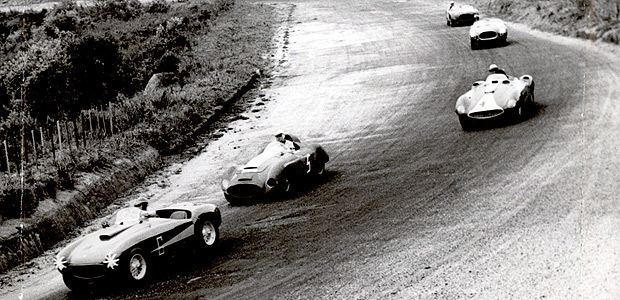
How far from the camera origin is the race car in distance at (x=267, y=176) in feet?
50.1

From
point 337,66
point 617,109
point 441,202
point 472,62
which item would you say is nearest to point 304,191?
point 441,202

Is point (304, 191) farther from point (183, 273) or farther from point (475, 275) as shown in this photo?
point (475, 275)

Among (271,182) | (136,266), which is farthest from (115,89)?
(136,266)

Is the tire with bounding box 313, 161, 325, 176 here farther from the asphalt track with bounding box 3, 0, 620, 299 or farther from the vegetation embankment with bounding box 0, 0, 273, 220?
the vegetation embankment with bounding box 0, 0, 273, 220

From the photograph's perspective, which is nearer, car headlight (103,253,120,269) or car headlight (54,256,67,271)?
car headlight (103,253,120,269)

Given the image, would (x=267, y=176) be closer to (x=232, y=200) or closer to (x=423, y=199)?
(x=232, y=200)

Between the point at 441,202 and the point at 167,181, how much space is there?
→ 7769 millimetres

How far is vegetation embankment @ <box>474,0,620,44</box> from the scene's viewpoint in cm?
2851

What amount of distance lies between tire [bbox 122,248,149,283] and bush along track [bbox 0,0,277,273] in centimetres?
356

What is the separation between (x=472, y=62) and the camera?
1104 inches

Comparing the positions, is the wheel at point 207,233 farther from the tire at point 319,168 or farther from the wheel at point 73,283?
the tire at point 319,168

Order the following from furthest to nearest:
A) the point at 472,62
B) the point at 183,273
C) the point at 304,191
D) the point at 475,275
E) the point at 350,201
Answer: the point at 472,62
the point at 304,191
the point at 350,201
the point at 183,273
the point at 475,275

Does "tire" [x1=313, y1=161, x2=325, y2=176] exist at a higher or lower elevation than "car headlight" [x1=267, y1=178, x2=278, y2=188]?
lower

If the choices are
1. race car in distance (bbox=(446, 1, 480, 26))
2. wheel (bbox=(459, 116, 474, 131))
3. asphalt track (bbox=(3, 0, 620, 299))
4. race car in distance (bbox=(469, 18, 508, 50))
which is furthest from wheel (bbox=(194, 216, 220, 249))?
race car in distance (bbox=(446, 1, 480, 26))
